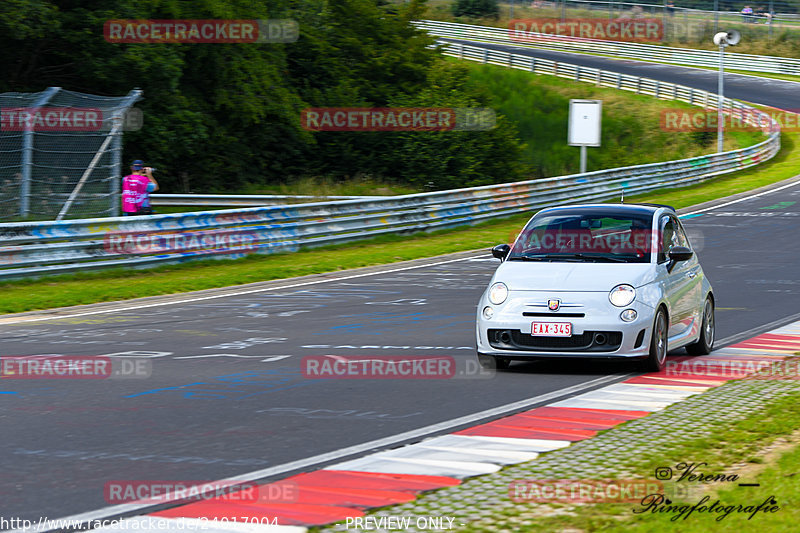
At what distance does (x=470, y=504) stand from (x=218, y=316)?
977 centimetres

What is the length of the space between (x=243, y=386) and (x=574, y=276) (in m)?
3.27

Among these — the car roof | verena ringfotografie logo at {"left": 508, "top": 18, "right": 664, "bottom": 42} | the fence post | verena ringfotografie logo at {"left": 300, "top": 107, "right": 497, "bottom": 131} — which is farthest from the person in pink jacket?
verena ringfotografie logo at {"left": 508, "top": 18, "right": 664, "bottom": 42}

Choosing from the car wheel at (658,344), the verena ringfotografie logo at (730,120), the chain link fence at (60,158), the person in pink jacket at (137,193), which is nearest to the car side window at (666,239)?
the car wheel at (658,344)

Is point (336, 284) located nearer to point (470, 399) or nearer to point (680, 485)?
point (470, 399)

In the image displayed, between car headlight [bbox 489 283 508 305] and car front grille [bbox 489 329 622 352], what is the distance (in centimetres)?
30

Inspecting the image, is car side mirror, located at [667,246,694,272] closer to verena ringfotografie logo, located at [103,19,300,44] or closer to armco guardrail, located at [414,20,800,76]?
verena ringfotografie logo, located at [103,19,300,44]

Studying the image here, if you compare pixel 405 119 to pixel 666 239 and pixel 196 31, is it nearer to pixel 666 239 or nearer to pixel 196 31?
pixel 196 31

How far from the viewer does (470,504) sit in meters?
5.81

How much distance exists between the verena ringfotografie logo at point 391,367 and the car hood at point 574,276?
0.95 metres

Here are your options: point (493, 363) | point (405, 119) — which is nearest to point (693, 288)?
point (493, 363)

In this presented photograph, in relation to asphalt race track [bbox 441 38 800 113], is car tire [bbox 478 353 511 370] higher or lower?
lower

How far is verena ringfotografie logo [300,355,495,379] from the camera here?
10.4 meters

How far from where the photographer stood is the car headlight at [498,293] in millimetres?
10512

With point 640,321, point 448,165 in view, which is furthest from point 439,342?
point 448,165
